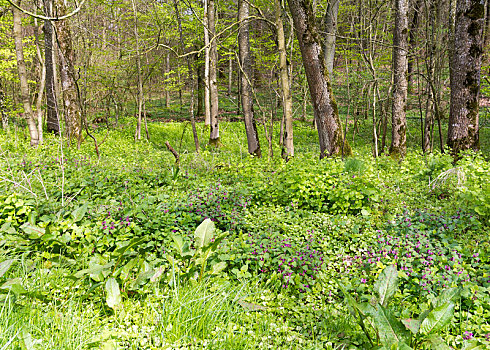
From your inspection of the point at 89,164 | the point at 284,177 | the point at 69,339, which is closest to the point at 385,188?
the point at 284,177

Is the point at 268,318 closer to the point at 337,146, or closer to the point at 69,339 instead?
the point at 69,339

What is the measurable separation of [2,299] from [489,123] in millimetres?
18946

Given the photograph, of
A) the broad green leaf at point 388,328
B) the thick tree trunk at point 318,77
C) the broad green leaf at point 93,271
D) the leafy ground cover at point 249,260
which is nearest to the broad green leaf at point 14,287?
the leafy ground cover at point 249,260

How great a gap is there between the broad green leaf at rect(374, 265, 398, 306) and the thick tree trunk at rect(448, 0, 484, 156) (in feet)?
18.1

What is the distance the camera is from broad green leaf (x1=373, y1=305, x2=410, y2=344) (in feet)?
6.38

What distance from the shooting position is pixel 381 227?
4074mm

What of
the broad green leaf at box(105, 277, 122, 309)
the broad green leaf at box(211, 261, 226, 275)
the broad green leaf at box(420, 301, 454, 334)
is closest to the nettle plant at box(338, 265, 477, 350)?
the broad green leaf at box(420, 301, 454, 334)

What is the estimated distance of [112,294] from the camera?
235 cm

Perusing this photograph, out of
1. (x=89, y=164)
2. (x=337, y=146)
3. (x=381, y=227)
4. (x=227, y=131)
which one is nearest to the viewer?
Result: (x=381, y=227)

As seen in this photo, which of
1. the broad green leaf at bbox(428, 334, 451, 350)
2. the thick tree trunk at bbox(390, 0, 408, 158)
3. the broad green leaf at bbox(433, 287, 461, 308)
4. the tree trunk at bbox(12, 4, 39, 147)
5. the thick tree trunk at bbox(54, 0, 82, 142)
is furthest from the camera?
the tree trunk at bbox(12, 4, 39, 147)

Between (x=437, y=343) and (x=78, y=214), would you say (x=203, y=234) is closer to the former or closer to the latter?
(x=78, y=214)

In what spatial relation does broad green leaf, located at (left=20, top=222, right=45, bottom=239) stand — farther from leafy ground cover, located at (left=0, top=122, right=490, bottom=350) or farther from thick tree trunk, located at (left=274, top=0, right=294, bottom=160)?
thick tree trunk, located at (left=274, top=0, right=294, bottom=160)

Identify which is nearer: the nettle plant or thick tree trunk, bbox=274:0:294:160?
the nettle plant

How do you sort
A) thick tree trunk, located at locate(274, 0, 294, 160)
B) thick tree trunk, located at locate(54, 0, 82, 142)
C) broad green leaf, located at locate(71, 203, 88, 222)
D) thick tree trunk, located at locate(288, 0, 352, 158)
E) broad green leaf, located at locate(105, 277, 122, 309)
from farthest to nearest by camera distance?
thick tree trunk, located at locate(54, 0, 82, 142) → thick tree trunk, located at locate(274, 0, 294, 160) → thick tree trunk, located at locate(288, 0, 352, 158) → broad green leaf, located at locate(71, 203, 88, 222) → broad green leaf, located at locate(105, 277, 122, 309)
